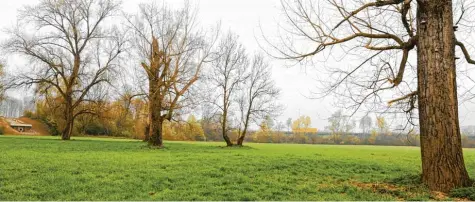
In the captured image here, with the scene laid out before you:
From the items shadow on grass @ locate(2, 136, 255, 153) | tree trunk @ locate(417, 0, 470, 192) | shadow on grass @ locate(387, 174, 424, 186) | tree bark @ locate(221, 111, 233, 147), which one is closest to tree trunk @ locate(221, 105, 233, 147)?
tree bark @ locate(221, 111, 233, 147)

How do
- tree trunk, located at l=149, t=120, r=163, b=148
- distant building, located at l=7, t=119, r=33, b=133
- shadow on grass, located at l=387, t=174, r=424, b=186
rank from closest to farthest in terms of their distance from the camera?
shadow on grass, located at l=387, t=174, r=424, b=186 → tree trunk, located at l=149, t=120, r=163, b=148 → distant building, located at l=7, t=119, r=33, b=133

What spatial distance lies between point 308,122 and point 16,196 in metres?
81.4

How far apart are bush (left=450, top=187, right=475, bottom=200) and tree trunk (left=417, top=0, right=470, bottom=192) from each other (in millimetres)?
207

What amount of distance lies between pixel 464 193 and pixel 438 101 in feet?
6.09

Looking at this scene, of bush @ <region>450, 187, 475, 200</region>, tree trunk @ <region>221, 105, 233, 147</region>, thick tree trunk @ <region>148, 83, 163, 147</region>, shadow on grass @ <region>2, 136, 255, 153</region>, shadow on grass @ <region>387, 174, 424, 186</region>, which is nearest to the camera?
bush @ <region>450, 187, 475, 200</region>

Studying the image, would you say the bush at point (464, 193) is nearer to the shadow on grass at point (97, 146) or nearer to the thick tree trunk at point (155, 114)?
the shadow on grass at point (97, 146)

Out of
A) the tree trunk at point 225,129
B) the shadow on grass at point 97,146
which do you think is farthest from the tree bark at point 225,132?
the shadow on grass at point 97,146

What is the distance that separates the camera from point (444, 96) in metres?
7.05

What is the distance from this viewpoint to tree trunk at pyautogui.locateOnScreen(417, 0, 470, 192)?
696cm

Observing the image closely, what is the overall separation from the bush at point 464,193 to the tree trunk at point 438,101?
0.21 meters

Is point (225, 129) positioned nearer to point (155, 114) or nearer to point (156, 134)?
point (156, 134)

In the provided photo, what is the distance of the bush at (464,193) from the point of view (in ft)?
21.1

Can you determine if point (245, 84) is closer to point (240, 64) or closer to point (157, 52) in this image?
point (240, 64)

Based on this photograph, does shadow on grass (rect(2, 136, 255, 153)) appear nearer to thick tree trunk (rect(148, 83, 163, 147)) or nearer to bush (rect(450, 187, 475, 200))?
thick tree trunk (rect(148, 83, 163, 147))
